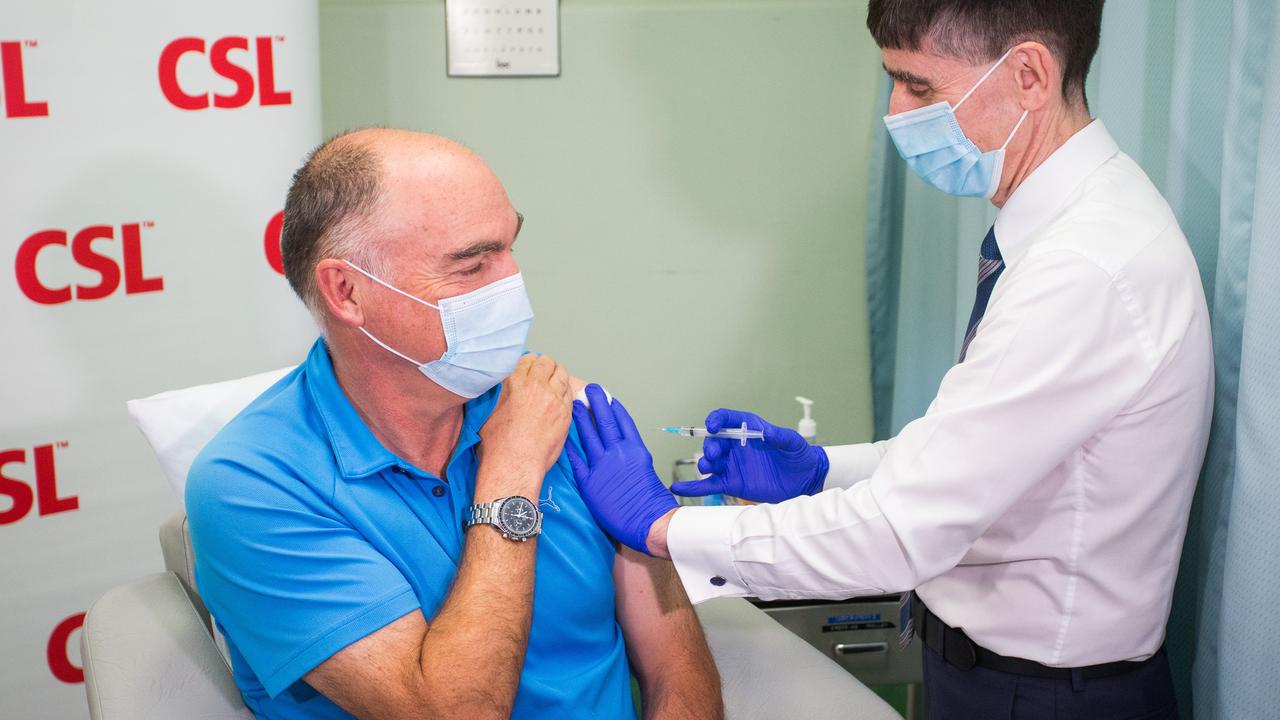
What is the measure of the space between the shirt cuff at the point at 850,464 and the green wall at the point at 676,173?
3.21 feet

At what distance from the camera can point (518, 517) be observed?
1.38 m

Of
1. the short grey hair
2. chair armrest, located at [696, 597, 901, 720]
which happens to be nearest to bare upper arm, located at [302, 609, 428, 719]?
the short grey hair

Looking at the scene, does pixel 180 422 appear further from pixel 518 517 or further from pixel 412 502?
pixel 518 517

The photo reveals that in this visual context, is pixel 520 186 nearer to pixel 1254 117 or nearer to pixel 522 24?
pixel 522 24

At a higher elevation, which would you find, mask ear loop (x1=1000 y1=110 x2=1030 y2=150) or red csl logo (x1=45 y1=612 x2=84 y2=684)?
mask ear loop (x1=1000 y1=110 x2=1030 y2=150)

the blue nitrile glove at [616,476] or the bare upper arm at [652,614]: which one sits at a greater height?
the blue nitrile glove at [616,476]

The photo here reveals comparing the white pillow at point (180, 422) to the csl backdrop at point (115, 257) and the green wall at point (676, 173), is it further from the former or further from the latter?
the green wall at point (676, 173)

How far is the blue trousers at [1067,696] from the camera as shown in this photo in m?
1.36

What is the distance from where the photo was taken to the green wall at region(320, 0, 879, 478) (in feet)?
8.31

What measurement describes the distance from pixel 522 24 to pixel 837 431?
4.29 feet

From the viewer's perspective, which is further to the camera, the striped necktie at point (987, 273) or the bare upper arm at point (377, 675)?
the striped necktie at point (987, 273)

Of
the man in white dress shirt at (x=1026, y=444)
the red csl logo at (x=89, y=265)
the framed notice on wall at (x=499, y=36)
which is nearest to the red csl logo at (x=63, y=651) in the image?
the red csl logo at (x=89, y=265)

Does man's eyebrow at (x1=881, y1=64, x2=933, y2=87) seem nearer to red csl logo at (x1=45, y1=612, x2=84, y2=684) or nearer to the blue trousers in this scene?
the blue trousers

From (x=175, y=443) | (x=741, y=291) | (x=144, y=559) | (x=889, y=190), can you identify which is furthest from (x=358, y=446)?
(x=889, y=190)
